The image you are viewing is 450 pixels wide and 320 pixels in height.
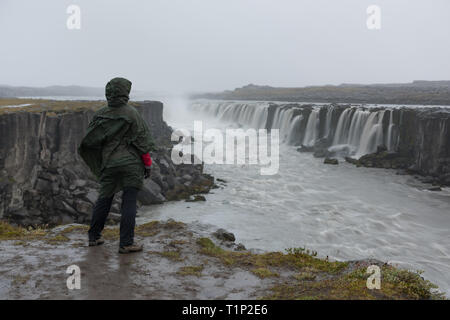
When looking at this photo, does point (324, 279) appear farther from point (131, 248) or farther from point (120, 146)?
point (120, 146)

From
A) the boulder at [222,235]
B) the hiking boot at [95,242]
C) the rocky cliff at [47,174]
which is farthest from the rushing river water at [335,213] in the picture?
the hiking boot at [95,242]

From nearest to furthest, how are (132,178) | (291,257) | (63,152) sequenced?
1. (132,178)
2. (291,257)
3. (63,152)

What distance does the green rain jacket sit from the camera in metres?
5.97

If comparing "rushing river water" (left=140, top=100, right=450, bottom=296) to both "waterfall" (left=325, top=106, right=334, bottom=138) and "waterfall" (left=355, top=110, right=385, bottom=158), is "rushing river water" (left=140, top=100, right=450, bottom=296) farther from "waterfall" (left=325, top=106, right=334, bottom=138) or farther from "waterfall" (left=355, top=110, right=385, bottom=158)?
"waterfall" (left=325, top=106, right=334, bottom=138)

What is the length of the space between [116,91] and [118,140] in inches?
30.9

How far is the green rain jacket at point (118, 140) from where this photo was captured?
235 inches

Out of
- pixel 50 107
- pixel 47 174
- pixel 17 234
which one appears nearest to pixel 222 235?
pixel 17 234

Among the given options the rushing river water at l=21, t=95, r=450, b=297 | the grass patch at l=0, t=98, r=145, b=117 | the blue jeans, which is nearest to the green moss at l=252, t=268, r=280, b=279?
the blue jeans

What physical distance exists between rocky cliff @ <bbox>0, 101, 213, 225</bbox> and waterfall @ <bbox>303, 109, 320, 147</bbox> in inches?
951

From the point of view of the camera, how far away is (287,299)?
15.4 feet

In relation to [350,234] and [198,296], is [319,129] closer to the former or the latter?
[350,234]

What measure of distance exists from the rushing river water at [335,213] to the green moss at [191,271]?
7.75 meters
